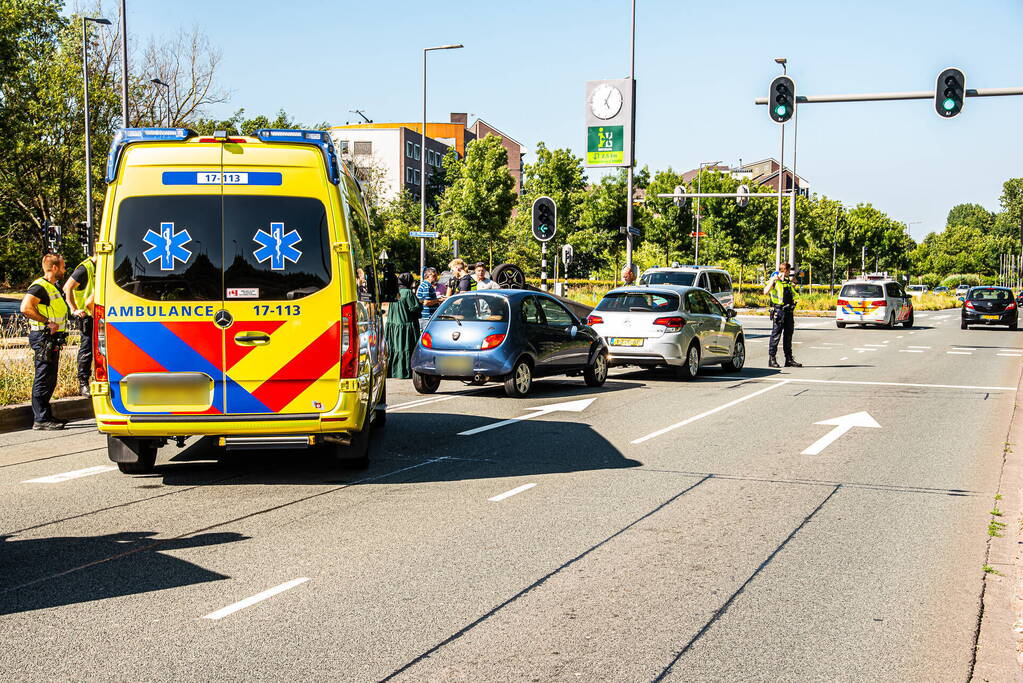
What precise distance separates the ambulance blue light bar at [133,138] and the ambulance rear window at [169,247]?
296 mm

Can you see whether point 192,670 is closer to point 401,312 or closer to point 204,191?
point 204,191

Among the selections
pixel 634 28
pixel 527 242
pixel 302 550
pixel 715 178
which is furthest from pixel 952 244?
pixel 302 550

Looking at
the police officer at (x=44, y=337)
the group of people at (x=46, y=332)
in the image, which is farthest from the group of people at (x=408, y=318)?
the police officer at (x=44, y=337)

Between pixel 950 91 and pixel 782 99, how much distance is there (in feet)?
10.4

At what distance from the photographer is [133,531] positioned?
6.48 m

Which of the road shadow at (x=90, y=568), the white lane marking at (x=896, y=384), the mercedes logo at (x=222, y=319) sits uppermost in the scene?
the mercedes logo at (x=222, y=319)

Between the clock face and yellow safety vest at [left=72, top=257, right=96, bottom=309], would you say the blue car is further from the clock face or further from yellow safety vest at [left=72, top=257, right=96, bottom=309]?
the clock face

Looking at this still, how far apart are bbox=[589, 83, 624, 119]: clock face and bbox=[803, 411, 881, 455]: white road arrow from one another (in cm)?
1627

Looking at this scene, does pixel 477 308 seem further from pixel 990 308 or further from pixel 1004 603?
pixel 990 308

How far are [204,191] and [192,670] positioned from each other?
4.36 metres

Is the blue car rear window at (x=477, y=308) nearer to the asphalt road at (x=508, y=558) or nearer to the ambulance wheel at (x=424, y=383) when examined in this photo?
the ambulance wheel at (x=424, y=383)

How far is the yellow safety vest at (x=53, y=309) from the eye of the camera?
36.1 feet

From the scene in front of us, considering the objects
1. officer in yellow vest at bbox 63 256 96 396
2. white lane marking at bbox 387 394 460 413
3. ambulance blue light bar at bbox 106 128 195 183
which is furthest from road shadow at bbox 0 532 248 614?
officer in yellow vest at bbox 63 256 96 396

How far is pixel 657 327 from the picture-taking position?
17016 mm
